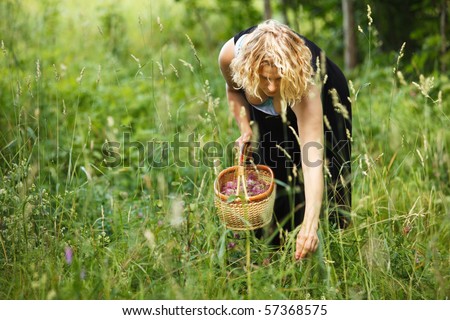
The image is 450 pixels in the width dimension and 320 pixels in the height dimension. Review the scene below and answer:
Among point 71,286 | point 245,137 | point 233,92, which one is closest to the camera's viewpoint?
point 71,286

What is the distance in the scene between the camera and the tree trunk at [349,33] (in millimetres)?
5180

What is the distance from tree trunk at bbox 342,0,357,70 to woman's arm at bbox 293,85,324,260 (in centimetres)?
324

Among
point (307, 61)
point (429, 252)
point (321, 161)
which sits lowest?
point (429, 252)

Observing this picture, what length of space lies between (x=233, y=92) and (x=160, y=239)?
2.85 ft

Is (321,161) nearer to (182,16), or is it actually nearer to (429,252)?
(429,252)

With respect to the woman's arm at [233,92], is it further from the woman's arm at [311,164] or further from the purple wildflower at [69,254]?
the purple wildflower at [69,254]

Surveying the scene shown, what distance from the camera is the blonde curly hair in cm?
208

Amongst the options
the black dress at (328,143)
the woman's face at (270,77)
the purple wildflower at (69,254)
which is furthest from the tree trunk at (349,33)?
the purple wildflower at (69,254)

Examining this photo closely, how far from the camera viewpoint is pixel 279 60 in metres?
2.07

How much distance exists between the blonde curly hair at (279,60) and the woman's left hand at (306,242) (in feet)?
1.66

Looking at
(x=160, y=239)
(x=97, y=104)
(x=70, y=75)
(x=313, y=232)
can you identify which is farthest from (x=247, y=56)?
(x=70, y=75)

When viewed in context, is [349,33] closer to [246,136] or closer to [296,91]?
[246,136]

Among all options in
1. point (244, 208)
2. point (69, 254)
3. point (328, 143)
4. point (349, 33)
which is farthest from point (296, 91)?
point (349, 33)

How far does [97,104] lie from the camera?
4.59 meters
